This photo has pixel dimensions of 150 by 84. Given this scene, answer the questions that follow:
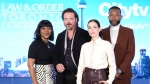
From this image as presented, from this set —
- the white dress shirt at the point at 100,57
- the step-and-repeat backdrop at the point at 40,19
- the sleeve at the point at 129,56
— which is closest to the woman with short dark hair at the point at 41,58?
the white dress shirt at the point at 100,57

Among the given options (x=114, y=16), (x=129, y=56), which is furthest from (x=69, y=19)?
(x=129, y=56)

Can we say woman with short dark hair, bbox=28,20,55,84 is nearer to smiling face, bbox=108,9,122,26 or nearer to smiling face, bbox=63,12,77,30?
smiling face, bbox=63,12,77,30

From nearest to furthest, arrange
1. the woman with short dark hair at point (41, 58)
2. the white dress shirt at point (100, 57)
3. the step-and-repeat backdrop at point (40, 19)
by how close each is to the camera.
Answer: the white dress shirt at point (100, 57), the woman with short dark hair at point (41, 58), the step-and-repeat backdrop at point (40, 19)

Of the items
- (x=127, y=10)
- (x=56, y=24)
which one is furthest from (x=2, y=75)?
(x=127, y=10)

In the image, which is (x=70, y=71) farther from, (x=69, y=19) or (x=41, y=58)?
(x=69, y=19)

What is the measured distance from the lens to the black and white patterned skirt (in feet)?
11.1

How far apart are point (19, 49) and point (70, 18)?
245 cm

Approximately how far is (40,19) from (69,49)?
235 cm

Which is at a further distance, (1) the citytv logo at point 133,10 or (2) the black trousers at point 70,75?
(1) the citytv logo at point 133,10

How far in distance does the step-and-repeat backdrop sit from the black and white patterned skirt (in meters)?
2.08

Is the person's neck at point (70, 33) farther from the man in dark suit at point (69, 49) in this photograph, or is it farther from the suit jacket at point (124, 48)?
the suit jacket at point (124, 48)

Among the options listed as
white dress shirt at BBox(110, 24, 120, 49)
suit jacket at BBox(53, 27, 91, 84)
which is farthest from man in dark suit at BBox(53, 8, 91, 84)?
white dress shirt at BBox(110, 24, 120, 49)

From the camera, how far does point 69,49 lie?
10.5 feet

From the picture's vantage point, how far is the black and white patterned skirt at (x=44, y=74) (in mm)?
3369
